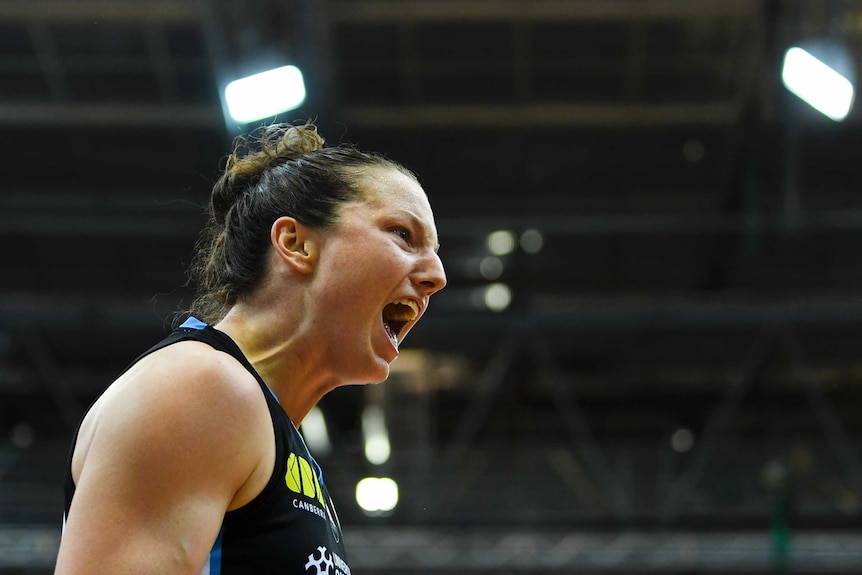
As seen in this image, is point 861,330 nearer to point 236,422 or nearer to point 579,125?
point 579,125

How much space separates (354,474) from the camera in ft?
53.1

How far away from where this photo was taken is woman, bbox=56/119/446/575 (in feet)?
5.54

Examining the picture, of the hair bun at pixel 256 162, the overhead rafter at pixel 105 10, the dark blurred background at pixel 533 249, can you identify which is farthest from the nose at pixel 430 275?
the overhead rafter at pixel 105 10

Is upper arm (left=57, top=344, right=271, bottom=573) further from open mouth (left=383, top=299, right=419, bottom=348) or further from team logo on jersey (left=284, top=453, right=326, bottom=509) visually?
open mouth (left=383, top=299, right=419, bottom=348)

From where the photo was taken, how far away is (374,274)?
2221 mm

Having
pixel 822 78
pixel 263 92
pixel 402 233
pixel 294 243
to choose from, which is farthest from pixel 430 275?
pixel 822 78

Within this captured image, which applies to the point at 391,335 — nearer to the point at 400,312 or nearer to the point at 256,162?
the point at 400,312

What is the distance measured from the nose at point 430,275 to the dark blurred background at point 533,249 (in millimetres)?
8778

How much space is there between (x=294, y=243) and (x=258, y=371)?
28 centimetres

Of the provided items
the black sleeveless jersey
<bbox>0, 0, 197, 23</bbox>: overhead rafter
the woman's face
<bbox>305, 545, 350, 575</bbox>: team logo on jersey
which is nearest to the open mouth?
the woman's face

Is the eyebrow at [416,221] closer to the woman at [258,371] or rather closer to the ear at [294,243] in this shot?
the woman at [258,371]

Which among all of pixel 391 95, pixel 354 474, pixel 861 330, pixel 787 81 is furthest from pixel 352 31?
pixel 861 330

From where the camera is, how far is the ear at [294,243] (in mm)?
2244

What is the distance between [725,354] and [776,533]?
4.38m
